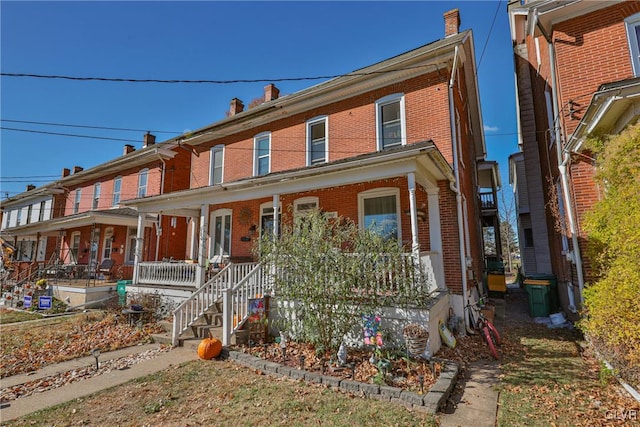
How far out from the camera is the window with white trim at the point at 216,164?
47.0 feet

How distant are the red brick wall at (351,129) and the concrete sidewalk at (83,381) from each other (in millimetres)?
7478

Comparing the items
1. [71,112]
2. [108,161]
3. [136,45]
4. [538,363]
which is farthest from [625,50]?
[108,161]

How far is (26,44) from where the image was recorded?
28.0 ft

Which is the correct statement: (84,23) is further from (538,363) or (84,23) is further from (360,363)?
(538,363)

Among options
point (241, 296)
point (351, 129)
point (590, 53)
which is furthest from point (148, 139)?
point (590, 53)

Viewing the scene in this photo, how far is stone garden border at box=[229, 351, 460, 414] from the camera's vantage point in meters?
4.15

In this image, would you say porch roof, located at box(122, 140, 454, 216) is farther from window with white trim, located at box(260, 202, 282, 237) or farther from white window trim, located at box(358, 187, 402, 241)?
window with white trim, located at box(260, 202, 282, 237)

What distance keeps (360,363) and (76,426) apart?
4291 millimetres

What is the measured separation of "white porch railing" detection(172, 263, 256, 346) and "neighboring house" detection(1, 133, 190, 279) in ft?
17.9

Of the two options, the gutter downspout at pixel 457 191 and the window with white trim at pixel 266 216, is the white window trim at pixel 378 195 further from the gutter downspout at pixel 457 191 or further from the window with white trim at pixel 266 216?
the window with white trim at pixel 266 216

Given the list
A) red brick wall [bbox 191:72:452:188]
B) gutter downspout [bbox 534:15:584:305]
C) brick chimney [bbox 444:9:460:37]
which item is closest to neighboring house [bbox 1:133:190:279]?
red brick wall [bbox 191:72:452:188]

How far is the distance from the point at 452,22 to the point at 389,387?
437 inches

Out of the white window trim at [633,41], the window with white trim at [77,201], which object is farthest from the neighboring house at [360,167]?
the window with white trim at [77,201]

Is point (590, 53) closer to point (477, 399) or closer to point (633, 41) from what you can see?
point (633, 41)
